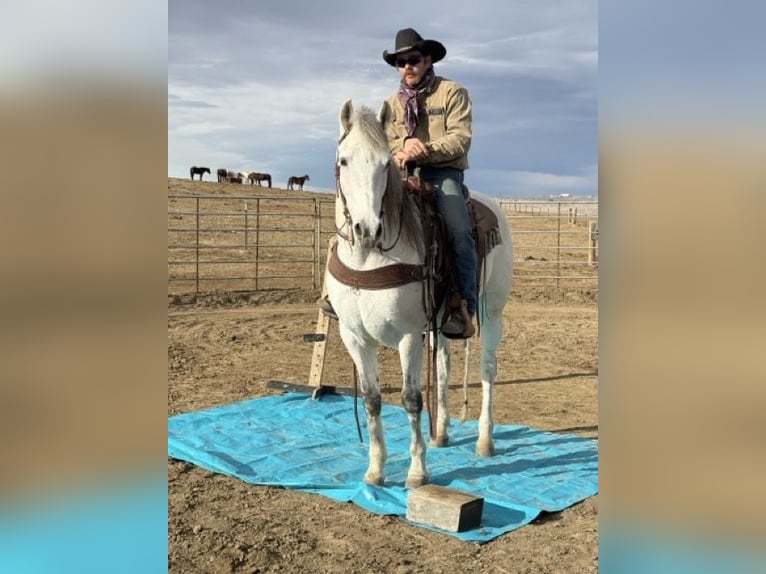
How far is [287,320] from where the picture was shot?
8711 millimetres

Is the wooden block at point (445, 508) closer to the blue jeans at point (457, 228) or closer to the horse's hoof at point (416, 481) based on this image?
the horse's hoof at point (416, 481)

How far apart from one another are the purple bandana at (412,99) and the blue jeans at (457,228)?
0.26 meters

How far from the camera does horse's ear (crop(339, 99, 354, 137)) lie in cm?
294

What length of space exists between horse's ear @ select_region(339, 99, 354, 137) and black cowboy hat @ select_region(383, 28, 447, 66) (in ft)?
2.02

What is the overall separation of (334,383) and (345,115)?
136 inches

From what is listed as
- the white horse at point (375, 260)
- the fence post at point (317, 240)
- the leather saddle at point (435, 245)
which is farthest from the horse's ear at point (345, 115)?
the fence post at point (317, 240)

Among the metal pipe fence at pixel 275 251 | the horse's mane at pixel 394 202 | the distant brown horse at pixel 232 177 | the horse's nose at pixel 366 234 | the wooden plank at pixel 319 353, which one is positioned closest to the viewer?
the horse's nose at pixel 366 234

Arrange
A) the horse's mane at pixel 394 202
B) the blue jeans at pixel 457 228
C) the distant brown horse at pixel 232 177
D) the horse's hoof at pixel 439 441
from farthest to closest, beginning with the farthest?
the distant brown horse at pixel 232 177, the horse's hoof at pixel 439 441, the blue jeans at pixel 457 228, the horse's mane at pixel 394 202

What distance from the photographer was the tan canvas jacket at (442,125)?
3.27 meters

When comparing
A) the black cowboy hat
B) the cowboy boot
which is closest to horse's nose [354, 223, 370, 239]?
the cowboy boot

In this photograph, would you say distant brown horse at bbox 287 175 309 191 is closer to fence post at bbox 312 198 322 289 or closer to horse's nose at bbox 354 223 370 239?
fence post at bbox 312 198 322 289

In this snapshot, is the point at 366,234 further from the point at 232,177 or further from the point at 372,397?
the point at 232,177
